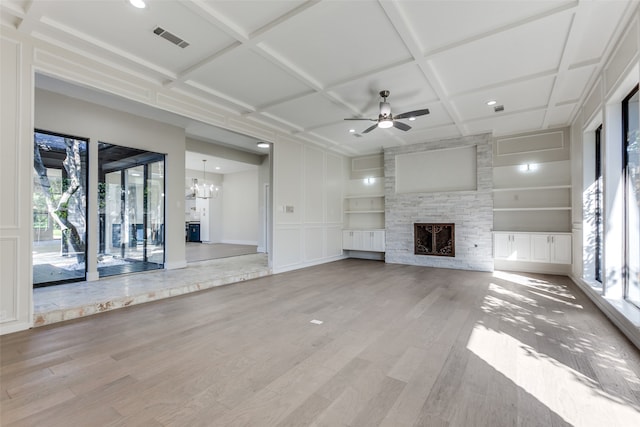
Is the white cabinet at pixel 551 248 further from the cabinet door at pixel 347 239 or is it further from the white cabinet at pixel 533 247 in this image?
the cabinet door at pixel 347 239

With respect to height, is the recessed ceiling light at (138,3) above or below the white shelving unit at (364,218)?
above

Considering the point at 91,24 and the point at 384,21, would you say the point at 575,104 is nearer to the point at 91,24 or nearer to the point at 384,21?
the point at 384,21

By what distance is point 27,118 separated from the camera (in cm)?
308

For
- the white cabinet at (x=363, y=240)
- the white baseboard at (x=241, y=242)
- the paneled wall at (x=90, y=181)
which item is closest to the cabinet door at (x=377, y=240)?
the white cabinet at (x=363, y=240)

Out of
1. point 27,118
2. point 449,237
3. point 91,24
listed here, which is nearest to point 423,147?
point 449,237

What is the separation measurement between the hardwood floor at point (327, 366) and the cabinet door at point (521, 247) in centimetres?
209

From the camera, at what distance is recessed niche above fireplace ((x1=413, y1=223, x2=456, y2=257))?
269 inches

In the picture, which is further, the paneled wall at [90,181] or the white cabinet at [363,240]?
the white cabinet at [363,240]

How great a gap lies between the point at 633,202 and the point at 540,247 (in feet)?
9.33

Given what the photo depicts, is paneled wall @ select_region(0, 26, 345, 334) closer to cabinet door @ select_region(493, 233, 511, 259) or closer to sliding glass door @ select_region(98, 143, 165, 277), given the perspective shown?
sliding glass door @ select_region(98, 143, 165, 277)

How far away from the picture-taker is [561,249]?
574 centimetres

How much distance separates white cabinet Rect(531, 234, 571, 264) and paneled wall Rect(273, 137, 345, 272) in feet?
15.1

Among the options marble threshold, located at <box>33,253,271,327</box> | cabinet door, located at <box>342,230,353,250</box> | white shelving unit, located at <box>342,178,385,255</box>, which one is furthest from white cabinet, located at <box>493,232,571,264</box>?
marble threshold, located at <box>33,253,271,327</box>

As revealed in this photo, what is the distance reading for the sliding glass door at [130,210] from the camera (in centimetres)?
525
